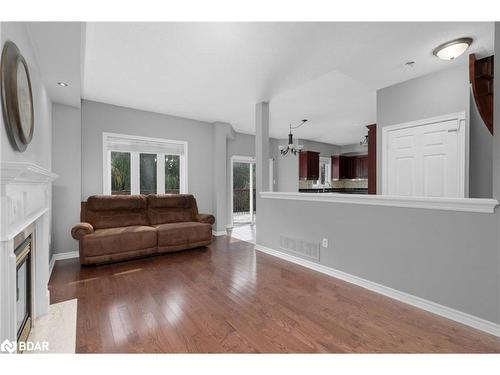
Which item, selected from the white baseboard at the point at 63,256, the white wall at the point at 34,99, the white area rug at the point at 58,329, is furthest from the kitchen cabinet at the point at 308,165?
the white area rug at the point at 58,329

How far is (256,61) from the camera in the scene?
9.24ft

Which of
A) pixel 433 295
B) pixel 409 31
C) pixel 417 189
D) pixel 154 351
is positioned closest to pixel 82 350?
pixel 154 351

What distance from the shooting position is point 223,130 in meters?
5.70

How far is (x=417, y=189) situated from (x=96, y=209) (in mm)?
4941

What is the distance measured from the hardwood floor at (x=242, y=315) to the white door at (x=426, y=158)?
1.70 metres

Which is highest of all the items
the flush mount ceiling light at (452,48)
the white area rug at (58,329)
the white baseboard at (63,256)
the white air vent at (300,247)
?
the flush mount ceiling light at (452,48)

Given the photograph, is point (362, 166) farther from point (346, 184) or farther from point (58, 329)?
point (58, 329)

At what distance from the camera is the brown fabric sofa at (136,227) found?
3.42 m

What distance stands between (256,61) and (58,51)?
195 cm

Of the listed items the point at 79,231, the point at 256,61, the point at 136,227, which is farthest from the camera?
the point at 136,227

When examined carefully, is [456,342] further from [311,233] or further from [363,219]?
[311,233]

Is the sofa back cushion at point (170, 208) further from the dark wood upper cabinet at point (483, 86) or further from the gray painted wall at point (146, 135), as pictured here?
the dark wood upper cabinet at point (483, 86)

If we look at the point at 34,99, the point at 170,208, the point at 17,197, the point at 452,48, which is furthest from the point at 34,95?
the point at 452,48

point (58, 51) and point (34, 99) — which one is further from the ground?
point (58, 51)
